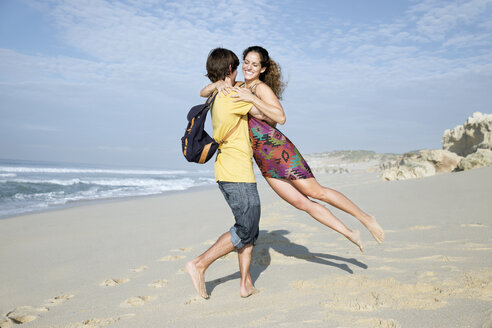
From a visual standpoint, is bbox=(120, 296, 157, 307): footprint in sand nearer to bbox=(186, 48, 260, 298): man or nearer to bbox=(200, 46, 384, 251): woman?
bbox=(186, 48, 260, 298): man

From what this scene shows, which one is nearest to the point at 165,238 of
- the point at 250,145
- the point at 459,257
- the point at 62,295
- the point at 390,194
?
the point at 62,295

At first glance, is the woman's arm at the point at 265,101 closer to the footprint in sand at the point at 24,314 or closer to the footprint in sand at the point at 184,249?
the footprint in sand at the point at 24,314

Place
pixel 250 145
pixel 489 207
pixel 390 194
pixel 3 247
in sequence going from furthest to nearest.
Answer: pixel 390 194, pixel 3 247, pixel 489 207, pixel 250 145

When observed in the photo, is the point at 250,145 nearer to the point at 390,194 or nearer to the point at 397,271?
the point at 397,271

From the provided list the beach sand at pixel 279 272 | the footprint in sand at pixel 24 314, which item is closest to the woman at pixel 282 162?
the beach sand at pixel 279 272

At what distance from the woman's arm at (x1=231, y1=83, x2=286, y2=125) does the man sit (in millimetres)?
56

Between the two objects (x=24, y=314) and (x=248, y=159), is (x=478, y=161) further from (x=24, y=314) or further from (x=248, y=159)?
(x=24, y=314)

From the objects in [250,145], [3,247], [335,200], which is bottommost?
[3,247]

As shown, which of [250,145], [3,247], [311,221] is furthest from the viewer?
[311,221]

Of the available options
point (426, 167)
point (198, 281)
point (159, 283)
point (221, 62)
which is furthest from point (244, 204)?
point (426, 167)

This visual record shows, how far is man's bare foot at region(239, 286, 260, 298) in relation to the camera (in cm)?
268

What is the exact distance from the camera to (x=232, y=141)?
2678mm

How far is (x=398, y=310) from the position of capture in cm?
207

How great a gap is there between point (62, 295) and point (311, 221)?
3.46m
